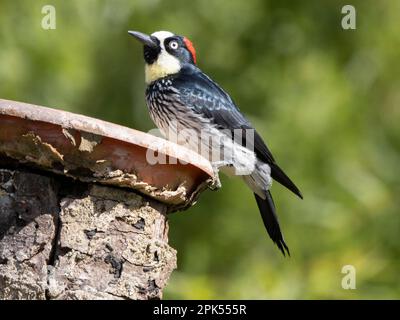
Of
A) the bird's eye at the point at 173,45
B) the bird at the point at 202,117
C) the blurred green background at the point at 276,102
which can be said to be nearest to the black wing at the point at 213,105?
the bird at the point at 202,117

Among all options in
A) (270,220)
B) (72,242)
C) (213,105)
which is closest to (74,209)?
(72,242)

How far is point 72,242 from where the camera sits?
2670 mm

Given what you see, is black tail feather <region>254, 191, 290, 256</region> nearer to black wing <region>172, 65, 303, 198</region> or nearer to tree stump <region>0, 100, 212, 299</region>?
black wing <region>172, 65, 303, 198</region>

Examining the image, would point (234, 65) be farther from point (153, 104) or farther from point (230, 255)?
point (153, 104)

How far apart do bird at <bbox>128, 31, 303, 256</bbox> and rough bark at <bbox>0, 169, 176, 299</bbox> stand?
2305 millimetres

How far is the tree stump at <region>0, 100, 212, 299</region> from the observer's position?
2.64m

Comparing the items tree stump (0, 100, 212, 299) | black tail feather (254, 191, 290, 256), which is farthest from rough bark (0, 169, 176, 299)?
black tail feather (254, 191, 290, 256)

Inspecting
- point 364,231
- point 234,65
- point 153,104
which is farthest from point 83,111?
point 153,104

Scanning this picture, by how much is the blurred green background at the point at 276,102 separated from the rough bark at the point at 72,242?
3698 millimetres

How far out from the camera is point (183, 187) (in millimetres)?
2949

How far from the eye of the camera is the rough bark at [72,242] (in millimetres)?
2639

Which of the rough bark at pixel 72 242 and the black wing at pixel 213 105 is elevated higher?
the black wing at pixel 213 105

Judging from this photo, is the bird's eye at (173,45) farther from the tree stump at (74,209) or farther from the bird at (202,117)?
the tree stump at (74,209)
